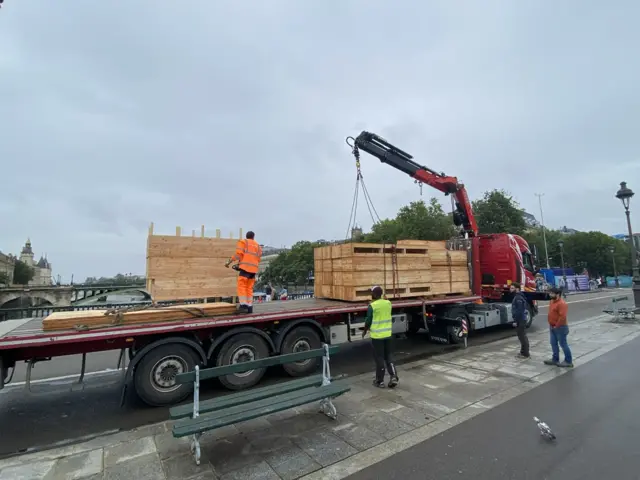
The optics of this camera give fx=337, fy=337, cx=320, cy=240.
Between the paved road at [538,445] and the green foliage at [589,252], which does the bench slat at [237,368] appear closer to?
the paved road at [538,445]

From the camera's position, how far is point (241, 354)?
604cm

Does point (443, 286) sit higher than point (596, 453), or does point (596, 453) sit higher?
point (443, 286)

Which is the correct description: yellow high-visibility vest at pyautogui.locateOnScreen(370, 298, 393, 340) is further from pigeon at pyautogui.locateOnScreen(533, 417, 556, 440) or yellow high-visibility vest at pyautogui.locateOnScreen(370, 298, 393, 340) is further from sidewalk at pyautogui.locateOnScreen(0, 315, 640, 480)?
pigeon at pyautogui.locateOnScreen(533, 417, 556, 440)

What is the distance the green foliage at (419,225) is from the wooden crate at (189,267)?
83.1 ft

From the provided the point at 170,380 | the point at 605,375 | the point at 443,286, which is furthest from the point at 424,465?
the point at 443,286

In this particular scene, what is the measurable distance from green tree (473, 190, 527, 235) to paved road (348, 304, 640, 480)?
2868 centimetres

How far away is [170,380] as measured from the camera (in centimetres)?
550

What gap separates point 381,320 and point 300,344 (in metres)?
1.83

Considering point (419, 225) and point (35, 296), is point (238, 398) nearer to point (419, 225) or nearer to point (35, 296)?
point (419, 225)

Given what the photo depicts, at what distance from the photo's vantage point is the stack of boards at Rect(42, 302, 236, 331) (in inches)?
193

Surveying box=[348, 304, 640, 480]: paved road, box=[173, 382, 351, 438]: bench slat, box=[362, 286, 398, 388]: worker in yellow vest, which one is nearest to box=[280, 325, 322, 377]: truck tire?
box=[362, 286, 398, 388]: worker in yellow vest

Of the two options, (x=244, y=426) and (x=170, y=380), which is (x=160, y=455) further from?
(x=170, y=380)

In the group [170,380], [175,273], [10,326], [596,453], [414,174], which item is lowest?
[596,453]

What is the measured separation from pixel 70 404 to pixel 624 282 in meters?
66.1
